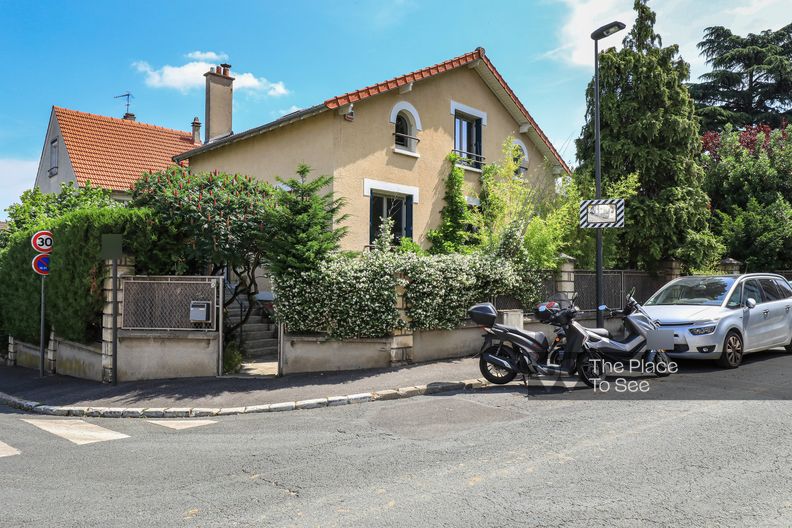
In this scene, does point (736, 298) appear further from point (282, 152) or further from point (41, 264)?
point (41, 264)

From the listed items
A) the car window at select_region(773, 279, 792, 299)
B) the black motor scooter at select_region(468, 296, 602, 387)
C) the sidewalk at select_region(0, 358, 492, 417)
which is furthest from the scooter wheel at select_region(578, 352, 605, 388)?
the car window at select_region(773, 279, 792, 299)

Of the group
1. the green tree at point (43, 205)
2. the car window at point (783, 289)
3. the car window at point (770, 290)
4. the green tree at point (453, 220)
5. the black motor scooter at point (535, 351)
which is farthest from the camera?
Answer: the green tree at point (43, 205)

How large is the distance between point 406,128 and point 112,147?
14.5 meters

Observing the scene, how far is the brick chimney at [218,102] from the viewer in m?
20.0

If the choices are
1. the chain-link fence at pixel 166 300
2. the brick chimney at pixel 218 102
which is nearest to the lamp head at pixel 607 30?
the chain-link fence at pixel 166 300

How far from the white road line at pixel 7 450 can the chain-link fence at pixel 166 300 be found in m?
3.71

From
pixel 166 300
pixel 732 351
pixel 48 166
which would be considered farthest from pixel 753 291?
pixel 48 166

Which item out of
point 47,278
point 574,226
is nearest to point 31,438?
point 47,278

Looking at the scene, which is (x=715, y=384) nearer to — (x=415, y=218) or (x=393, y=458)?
(x=393, y=458)

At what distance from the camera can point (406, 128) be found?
15172 millimetres

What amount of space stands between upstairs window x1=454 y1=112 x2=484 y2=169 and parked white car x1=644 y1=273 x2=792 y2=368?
7.15 metres

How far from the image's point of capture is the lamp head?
11.3 metres

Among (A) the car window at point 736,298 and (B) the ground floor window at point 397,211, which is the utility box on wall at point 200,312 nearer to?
(B) the ground floor window at point 397,211

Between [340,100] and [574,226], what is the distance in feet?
Answer: 22.1
